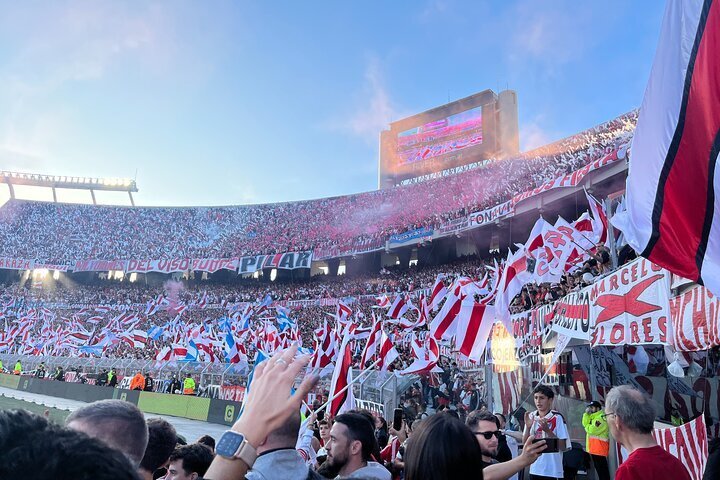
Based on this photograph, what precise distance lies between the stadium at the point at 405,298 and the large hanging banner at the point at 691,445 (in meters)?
0.03

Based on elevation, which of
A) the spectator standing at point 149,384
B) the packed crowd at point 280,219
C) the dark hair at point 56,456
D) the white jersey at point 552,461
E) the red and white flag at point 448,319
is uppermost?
the packed crowd at point 280,219

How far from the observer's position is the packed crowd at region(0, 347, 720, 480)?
98 cm

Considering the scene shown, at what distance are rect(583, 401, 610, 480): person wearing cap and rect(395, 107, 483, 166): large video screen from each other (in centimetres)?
3941

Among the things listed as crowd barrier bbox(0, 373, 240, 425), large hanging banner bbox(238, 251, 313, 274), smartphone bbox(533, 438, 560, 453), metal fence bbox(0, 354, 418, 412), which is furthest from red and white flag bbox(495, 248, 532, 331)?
large hanging banner bbox(238, 251, 313, 274)

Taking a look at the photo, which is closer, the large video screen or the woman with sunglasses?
the woman with sunglasses

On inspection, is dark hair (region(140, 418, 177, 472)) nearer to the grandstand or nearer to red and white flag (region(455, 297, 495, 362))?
the grandstand

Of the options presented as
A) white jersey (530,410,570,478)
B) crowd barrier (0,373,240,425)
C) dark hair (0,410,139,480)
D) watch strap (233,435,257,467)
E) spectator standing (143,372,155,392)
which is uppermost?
dark hair (0,410,139,480)

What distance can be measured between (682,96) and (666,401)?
27.2 feet

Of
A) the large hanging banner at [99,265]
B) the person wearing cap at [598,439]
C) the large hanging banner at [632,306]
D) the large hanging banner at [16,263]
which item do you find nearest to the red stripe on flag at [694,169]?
the large hanging banner at [632,306]

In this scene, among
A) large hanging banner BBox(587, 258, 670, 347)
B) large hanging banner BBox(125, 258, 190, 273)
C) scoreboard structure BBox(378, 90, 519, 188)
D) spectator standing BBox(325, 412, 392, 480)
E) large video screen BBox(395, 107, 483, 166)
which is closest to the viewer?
spectator standing BBox(325, 412, 392, 480)

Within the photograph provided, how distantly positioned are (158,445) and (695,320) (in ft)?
17.3

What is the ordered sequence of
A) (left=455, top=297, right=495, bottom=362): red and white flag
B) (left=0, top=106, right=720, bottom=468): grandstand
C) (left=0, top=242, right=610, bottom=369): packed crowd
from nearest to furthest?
(left=455, top=297, right=495, bottom=362): red and white flag < (left=0, top=106, right=720, bottom=468): grandstand < (left=0, top=242, right=610, bottom=369): packed crowd

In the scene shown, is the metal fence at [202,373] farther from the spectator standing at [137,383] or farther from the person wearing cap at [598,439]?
the person wearing cap at [598,439]

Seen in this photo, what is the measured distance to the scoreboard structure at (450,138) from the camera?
4453cm
